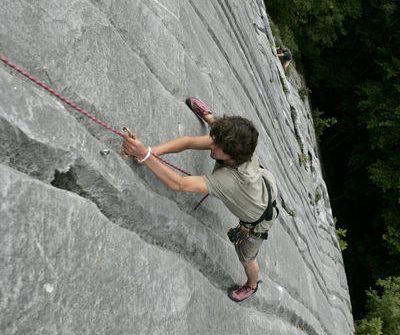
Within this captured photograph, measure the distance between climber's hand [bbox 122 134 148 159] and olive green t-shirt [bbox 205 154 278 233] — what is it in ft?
1.84

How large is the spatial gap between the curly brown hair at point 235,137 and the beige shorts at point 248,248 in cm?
86

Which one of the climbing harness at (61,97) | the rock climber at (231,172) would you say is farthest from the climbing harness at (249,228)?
the climbing harness at (61,97)

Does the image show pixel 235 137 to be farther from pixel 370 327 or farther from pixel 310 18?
pixel 310 18

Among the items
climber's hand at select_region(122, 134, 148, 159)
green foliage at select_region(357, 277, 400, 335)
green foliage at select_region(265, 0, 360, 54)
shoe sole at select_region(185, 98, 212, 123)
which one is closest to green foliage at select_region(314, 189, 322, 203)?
green foliage at select_region(357, 277, 400, 335)

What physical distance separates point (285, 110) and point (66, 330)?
24.6 feet

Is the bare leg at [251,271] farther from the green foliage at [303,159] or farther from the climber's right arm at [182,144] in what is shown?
the green foliage at [303,159]

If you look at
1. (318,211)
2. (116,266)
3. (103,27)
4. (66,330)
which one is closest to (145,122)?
(103,27)

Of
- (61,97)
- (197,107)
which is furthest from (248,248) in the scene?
(61,97)

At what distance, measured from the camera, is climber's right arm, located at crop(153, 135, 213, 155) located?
106 inches

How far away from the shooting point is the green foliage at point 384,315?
9.25 metres

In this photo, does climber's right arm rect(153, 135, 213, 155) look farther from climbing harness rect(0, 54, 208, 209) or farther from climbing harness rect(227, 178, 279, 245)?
climbing harness rect(227, 178, 279, 245)

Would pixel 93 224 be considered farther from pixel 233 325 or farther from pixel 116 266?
pixel 233 325

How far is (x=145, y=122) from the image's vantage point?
2.75 metres

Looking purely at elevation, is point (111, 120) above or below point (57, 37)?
below
